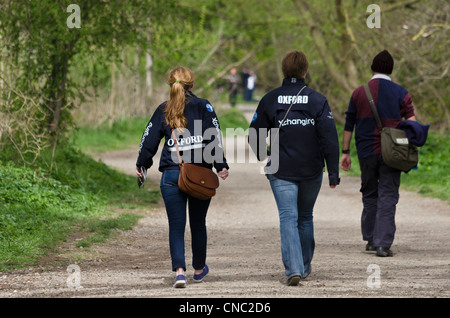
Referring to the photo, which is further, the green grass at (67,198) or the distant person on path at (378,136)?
the green grass at (67,198)

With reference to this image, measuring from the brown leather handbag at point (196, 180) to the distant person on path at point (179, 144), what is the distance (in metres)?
0.07

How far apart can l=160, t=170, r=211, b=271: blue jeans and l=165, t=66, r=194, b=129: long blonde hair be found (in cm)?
38

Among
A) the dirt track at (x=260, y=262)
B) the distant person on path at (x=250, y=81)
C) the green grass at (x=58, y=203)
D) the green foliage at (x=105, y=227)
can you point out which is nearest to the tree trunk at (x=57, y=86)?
the green grass at (x=58, y=203)

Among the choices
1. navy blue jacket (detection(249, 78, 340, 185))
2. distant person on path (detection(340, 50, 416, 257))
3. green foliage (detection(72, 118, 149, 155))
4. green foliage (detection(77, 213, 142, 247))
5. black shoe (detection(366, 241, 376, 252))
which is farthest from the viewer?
green foliage (detection(72, 118, 149, 155))

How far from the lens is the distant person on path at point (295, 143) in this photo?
272 inches

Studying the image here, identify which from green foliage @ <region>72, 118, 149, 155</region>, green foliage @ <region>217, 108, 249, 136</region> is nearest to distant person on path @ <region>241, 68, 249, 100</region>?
green foliage @ <region>217, 108, 249, 136</region>

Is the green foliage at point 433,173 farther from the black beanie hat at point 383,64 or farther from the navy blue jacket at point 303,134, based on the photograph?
the navy blue jacket at point 303,134

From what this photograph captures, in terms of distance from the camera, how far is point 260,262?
27.2 feet

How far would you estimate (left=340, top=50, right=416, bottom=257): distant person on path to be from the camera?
8.66m

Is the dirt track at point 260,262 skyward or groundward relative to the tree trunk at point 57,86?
groundward

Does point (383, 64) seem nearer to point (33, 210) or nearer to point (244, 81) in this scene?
point (33, 210)

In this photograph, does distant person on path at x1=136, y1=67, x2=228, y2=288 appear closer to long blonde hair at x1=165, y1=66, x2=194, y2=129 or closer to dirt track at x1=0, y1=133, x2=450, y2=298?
long blonde hair at x1=165, y1=66, x2=194, y2=129
